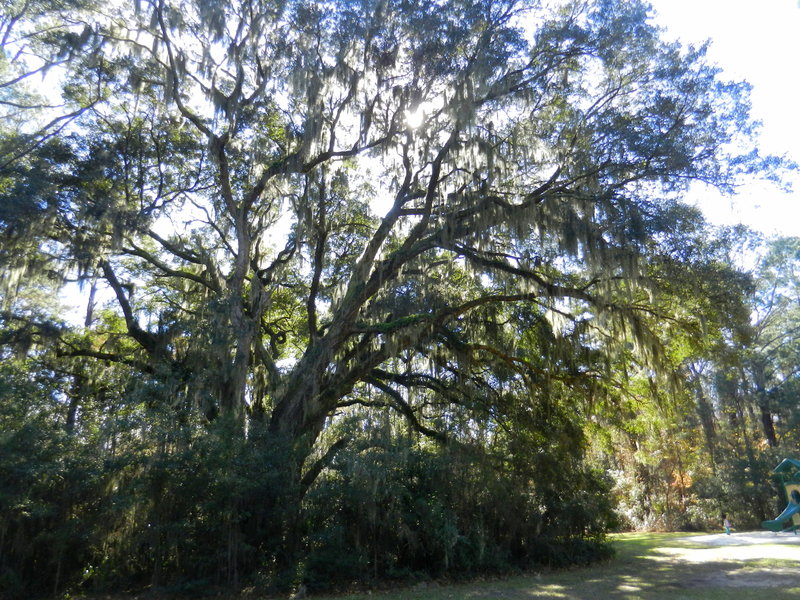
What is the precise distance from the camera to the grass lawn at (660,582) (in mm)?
8734

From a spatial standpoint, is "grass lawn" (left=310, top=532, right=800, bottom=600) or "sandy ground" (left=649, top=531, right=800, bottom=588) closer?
"grass lawn" (left=310, top=532, right=800, bottom=600)

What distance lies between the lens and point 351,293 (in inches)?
507

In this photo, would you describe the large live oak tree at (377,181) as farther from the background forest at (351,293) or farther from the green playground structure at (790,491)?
the green playground structure at (790,491)

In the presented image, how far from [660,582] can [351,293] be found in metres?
8.24

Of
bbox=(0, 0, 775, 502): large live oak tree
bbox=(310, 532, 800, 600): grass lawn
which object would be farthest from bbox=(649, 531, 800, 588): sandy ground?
bbox=(0, 0, 775, 502): large live oak tree

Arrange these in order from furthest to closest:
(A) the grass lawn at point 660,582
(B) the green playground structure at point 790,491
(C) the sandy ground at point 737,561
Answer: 1. (C) the sandy ground at point 737,561
2. (A) the grass lawn at point 660,582
3. (B) the green playground structure at point 790,491

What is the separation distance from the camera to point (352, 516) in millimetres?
10516

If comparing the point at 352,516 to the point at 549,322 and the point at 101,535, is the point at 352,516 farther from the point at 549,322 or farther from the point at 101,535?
the point at 549,322

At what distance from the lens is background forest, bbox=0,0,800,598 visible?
950cm

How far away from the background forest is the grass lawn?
930 millimetres

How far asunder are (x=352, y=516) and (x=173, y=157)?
9.41 metres

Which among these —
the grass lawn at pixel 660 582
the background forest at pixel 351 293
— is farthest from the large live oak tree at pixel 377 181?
the grass lawn at pixel 660 582

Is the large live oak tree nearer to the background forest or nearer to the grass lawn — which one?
the background forest

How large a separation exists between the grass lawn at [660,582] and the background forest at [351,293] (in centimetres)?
93
